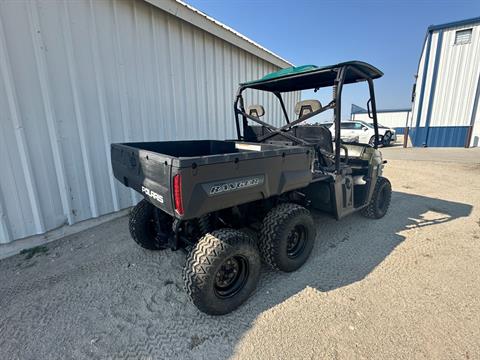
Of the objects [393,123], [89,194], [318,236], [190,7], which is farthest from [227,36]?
[393,123]

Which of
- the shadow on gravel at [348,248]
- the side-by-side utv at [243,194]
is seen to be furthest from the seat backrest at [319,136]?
the shadow on gravel at [348,248]

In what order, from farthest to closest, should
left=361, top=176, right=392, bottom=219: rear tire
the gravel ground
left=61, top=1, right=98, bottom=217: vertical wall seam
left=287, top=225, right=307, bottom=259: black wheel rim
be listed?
left=361, top=176, right=392, bottom=219: rear tire → left=61, top=1, right=98, bottom=217: vertical wall seam → left=287, top=225, right=307, bottom=259: black wheel rim → the gravel ground

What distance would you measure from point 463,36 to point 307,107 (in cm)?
1505

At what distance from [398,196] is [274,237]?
429 centimetres

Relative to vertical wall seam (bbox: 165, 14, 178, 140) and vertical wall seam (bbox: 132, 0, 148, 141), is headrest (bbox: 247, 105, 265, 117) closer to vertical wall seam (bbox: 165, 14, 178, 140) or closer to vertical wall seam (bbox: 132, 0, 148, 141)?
vertical wall seam (bbox: 165, 14, 178, 140)

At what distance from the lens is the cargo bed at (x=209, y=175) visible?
1.67m

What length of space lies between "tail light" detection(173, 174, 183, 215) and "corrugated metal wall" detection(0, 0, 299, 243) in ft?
8.59

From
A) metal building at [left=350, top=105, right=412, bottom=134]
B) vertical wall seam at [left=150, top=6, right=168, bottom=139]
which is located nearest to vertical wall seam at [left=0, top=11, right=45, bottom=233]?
vertical wall seam at [left=150, top=6, right=168, bottom=139]

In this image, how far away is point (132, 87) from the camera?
3949mm

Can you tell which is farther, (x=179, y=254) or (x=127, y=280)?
(x=179, y=254)

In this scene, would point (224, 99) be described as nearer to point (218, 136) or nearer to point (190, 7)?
point (218, 136)

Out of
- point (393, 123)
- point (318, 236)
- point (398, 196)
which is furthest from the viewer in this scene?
point (393, 123)

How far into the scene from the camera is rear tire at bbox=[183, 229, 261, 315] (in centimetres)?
187

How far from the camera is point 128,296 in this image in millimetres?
2275
